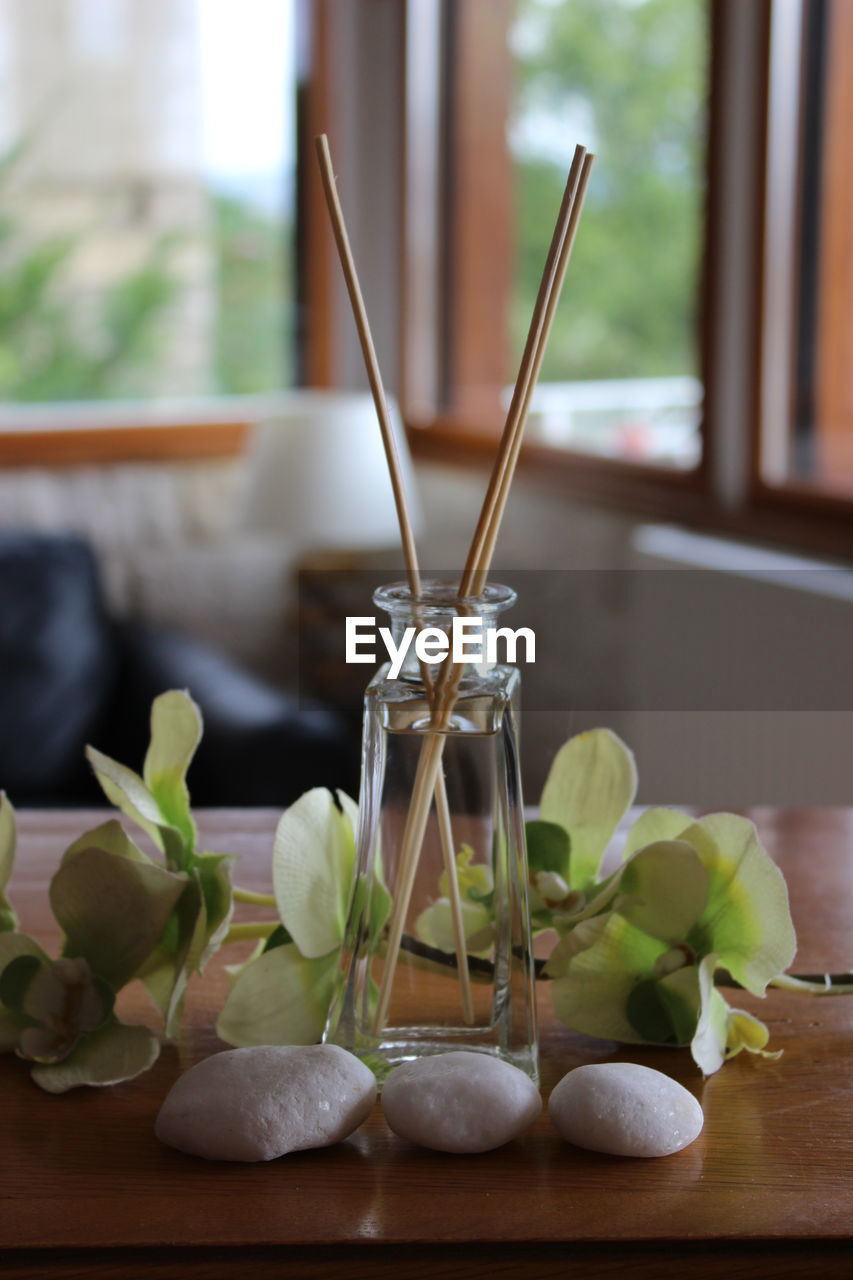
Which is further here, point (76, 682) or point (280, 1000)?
point (76, 682)

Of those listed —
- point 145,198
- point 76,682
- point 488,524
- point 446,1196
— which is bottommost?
point 76,682

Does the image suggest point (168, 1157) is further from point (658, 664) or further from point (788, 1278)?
point (658, 664)

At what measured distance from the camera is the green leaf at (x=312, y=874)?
561 millimetres

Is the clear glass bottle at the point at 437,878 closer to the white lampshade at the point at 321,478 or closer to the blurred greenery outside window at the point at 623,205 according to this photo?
the blurred greenery outside window at the point at 623,205

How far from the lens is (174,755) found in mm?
582

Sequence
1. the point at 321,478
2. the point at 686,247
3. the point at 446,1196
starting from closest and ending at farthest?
the point at 446,1196 < the point at 686,247 < the point at 321,478

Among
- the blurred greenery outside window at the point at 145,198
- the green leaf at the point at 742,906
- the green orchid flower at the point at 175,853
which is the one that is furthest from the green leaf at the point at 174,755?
the blurred greenery outside window at the point at 145,198

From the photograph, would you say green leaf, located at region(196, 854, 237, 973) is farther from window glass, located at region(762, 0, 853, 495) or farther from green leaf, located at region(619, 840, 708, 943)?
window glass, located at region(762, 0, 853, 495)

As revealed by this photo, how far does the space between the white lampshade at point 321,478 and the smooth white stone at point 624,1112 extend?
7.76ft

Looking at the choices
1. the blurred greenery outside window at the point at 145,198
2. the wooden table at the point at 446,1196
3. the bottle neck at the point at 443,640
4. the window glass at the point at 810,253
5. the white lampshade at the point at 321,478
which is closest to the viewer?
the wooden table at the point at 446,1196

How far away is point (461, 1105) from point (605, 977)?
11cm

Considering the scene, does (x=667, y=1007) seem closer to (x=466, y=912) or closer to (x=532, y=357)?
(x=466, y=912)

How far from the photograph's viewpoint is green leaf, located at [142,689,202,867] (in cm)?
58

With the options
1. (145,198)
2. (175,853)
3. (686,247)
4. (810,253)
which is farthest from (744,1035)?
(145,198)
